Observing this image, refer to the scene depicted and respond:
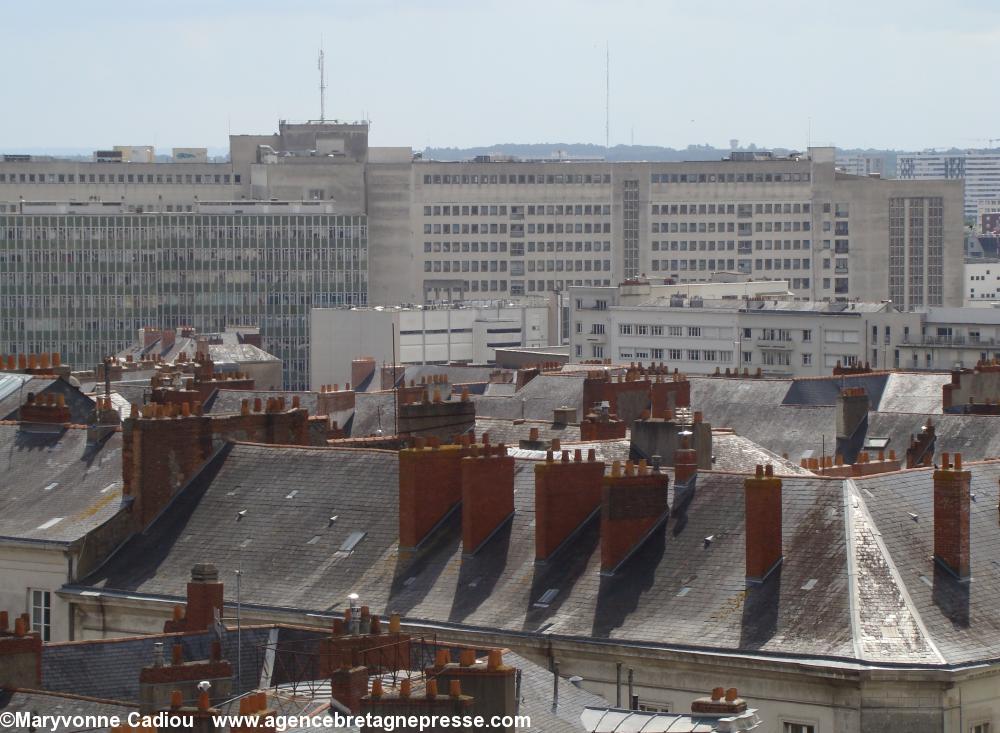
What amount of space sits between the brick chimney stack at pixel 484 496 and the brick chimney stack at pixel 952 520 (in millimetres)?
10013

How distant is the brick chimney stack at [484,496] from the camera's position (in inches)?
2173

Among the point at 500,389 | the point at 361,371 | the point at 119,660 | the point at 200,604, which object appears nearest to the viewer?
the point at 119,660

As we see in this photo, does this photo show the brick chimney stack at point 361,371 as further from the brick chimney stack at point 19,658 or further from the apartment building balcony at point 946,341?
the brick chimney stack at point 19,658

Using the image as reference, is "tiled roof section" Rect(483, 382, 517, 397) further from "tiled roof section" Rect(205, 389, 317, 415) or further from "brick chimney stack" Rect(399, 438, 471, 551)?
"brick chimney stack" Rect(399, 438, 471, 551)

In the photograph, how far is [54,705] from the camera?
129 ft

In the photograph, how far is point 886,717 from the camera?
45.0 meters

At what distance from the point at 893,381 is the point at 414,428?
3700 cm

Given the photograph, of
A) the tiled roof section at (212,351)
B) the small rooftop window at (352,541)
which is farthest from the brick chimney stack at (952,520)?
the tiled roof section at (212,351)

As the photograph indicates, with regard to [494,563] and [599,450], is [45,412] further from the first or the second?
[494,563]

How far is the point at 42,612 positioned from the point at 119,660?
16.1 metres

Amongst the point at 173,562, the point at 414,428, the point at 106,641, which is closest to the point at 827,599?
the point at 106,641

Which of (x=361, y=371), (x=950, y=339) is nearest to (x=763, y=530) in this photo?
(x=361, y=371)

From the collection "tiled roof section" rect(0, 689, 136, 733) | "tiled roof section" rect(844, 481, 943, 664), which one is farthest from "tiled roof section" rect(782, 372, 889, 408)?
"tiled roof section" rect(0, 689, 136, 733)

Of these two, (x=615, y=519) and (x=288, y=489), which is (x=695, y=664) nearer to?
(x=615, y=519)
